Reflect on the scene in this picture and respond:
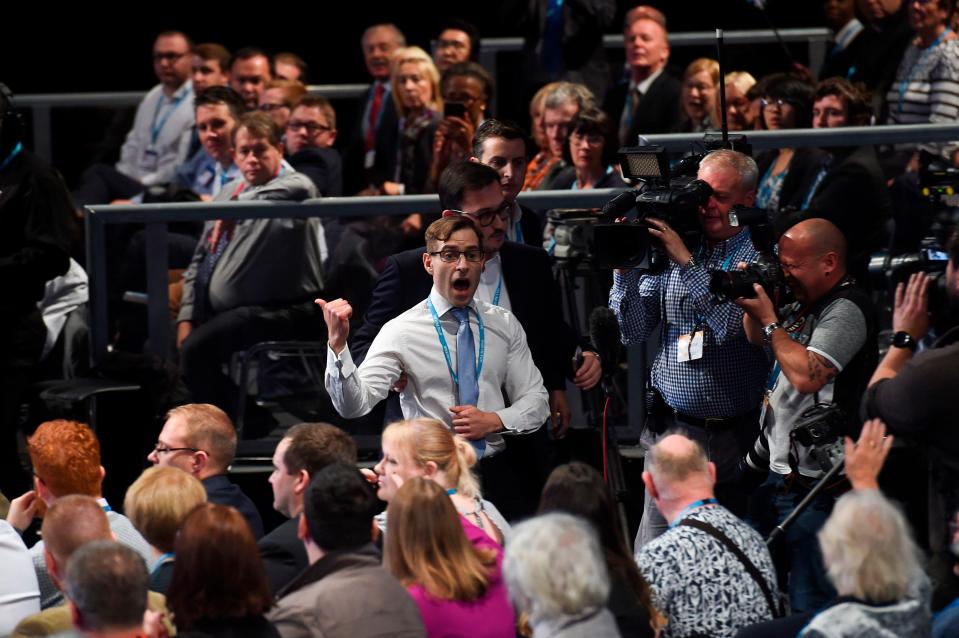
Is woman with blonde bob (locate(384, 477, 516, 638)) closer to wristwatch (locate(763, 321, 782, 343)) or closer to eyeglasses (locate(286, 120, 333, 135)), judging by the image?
wristwatch (locate(763, 321, 782, 343))

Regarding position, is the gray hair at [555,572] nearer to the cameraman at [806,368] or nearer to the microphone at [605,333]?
the cameraman at [806,368]

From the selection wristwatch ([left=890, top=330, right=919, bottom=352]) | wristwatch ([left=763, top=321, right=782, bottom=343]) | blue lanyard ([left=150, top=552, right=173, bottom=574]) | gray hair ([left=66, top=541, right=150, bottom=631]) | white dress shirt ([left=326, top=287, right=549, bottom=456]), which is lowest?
blue lanyard ([left=150, top=552, right=173, bottom=574])

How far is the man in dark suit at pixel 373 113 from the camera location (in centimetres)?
871

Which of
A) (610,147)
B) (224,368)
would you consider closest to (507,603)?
(224,368)

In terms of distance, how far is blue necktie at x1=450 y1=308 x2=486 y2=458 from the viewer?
16.8 ft

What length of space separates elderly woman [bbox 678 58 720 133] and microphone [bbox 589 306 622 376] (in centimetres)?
251

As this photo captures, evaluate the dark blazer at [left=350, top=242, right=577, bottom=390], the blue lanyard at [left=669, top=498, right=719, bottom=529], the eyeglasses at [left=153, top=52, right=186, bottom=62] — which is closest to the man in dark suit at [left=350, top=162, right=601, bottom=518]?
the dark blazer at [left=350, top=242, right=577, bottom=390]

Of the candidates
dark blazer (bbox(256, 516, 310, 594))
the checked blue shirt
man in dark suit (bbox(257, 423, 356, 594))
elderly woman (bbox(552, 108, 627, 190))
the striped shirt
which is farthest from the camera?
the striped shirt

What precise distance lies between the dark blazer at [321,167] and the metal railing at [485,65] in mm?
2075

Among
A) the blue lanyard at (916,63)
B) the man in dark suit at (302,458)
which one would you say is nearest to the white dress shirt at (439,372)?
the man in dark suit at (302,458)

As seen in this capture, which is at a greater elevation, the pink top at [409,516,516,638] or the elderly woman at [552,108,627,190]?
the elderly woman at [552,108,627,190]

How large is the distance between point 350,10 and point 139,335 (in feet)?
15.8

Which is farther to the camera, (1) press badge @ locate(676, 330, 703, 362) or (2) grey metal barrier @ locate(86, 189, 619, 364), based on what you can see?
(2) grey metal barrier @ locate(86, 189, 619, 364)

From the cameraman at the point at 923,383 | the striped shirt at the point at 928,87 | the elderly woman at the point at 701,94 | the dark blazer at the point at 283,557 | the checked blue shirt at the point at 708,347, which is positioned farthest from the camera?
the elderly woman at the point at 701,94
